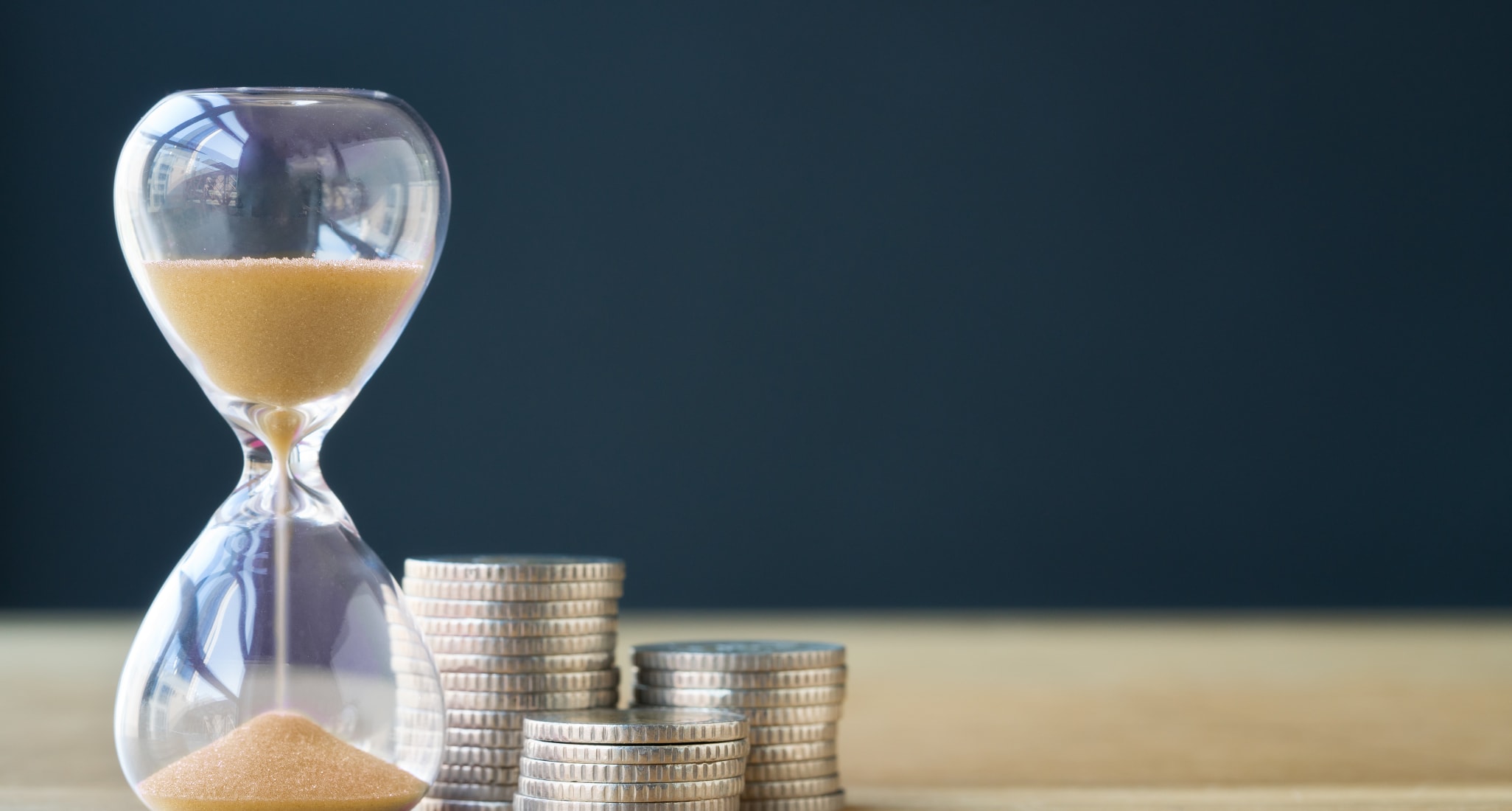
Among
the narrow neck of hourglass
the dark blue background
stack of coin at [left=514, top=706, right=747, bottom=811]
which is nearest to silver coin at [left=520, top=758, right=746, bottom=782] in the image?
stack of coin at [left=514, top=706, right=747, bottom=811]

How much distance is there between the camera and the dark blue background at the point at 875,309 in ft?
15.6

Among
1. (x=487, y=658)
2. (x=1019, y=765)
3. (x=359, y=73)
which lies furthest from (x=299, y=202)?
(x=359, y=73)

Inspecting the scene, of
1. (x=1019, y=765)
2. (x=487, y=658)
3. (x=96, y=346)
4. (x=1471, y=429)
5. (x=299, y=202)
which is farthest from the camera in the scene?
(x=1471, y=429)

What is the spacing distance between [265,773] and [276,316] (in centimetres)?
31

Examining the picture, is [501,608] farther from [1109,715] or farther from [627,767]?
[1109,715]

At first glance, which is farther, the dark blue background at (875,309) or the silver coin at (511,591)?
the dark blue background at (875,309)

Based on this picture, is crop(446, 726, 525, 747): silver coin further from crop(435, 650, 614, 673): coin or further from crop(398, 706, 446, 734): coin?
crop(398, 706, 446, 734): coin

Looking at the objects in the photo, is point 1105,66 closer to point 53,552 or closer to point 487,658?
point 53,552

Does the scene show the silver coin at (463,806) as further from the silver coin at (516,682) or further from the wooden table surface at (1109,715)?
the wooden table surface at (1109,715)

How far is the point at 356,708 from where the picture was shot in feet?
3.72

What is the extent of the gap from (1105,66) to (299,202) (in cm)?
419

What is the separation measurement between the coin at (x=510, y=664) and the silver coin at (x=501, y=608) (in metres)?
0.03

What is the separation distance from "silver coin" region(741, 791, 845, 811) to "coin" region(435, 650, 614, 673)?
0.18 meters

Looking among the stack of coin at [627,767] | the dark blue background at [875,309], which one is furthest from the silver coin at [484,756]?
the dark blue background at [875,309]
